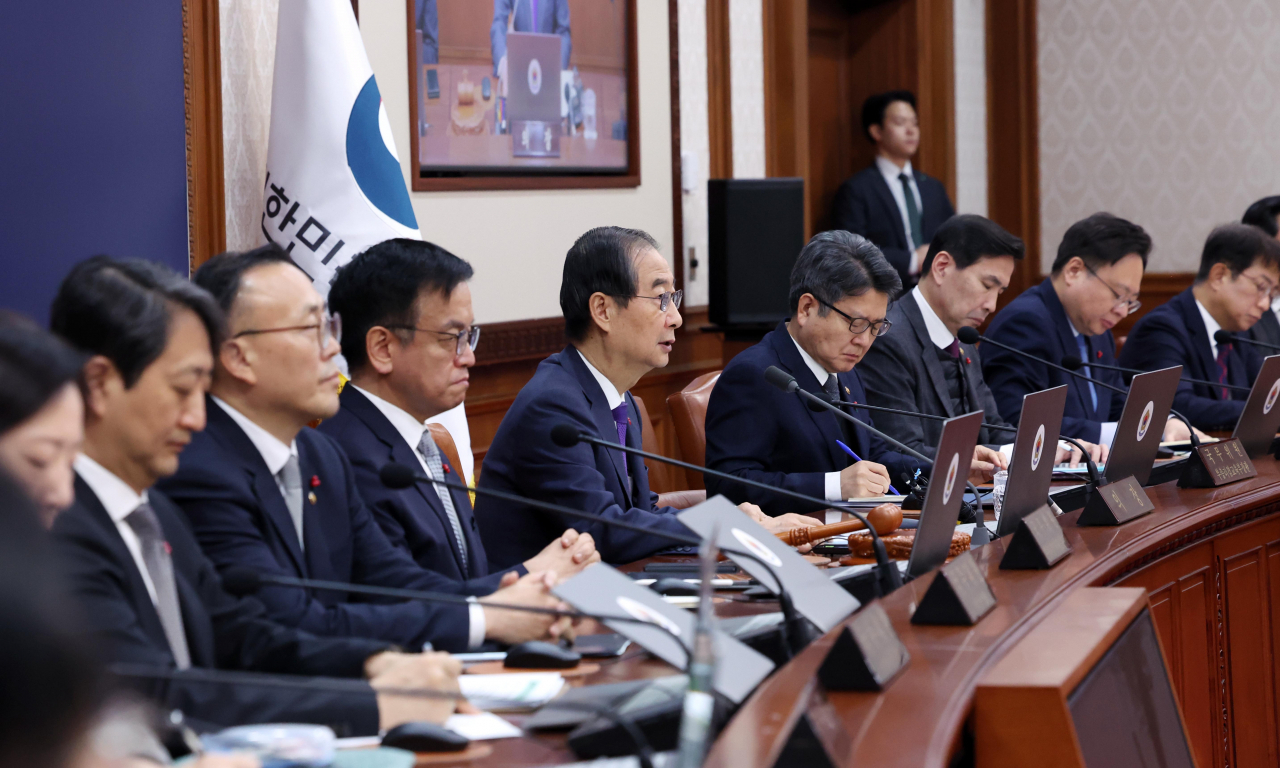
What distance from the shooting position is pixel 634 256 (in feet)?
9.11

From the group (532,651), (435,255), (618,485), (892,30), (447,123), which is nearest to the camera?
(532,651)

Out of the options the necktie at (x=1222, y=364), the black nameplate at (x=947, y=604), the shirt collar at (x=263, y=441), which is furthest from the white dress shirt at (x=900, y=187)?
the shirt collar at (x=263, y=441)

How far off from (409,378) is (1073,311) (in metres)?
2.52

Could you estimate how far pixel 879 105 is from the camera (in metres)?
6.38

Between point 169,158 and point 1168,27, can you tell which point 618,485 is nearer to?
point 169,158

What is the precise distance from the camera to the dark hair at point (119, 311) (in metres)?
1.52

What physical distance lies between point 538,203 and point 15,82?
6.45 feet

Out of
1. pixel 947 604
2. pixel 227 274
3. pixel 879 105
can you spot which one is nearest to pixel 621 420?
pixel 227 274

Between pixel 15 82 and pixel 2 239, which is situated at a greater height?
pixel 15 82

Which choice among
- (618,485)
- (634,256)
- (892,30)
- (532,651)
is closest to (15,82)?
(634,256)

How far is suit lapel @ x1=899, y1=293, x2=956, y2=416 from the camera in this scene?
356 centimetres

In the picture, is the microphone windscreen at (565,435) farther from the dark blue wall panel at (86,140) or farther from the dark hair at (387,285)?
the dark blue wall panel at (86,140)

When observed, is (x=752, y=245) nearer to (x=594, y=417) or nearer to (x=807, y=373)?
(x=807, y=373)

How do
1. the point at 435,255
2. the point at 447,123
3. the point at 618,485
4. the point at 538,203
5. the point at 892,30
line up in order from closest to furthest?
the point at 435,255 → the point at 618,485 → the point at 447,123 → the point at 538,203 → the point at 892,30
